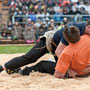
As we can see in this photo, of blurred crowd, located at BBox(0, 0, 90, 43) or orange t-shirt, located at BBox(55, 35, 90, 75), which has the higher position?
orange t-shirt, located at BBox(55, 35, 90, 75)

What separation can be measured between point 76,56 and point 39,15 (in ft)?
38.2

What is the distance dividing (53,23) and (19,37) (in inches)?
85.1

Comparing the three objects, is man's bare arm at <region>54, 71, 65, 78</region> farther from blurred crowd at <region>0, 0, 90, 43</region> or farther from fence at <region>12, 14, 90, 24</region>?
fence at <region>12, 14, 90, 24</region>

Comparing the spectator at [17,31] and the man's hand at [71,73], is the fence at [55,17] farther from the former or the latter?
the man's hand at [71,73]

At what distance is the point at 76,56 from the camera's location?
4.96 m

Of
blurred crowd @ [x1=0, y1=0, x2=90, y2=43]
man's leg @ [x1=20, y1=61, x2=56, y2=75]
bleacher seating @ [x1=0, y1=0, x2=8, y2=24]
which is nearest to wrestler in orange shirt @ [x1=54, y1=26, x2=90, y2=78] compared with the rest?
man's leg @ [x1=20, y1=61, x2=56, y2=75]

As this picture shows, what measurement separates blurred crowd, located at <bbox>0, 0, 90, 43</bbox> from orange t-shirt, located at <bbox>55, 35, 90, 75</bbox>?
1008 centimetres

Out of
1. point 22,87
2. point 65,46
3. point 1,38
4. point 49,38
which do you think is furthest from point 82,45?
point 1,38

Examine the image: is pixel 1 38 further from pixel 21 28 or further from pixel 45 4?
pixel 45 4

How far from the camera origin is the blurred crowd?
1541 cm

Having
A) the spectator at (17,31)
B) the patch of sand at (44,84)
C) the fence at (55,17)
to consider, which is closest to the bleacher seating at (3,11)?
the fence at (55,17)

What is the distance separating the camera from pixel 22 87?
4.35 m

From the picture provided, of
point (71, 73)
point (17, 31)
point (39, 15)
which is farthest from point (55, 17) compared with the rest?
point (71, 73)

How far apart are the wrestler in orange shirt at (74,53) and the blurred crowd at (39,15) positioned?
33.0 ft
